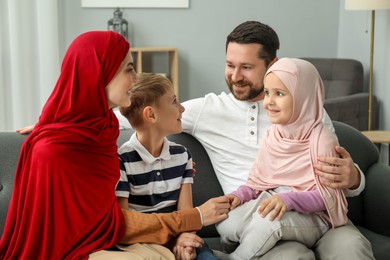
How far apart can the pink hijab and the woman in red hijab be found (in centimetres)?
53

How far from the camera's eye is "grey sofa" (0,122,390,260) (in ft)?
7.47

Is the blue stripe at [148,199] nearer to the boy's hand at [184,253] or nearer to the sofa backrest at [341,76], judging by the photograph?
the boy's hand at [184,253]

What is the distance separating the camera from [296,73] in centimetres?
204

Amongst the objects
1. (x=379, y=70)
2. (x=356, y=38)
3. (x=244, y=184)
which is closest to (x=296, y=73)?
(x=244, y=184)

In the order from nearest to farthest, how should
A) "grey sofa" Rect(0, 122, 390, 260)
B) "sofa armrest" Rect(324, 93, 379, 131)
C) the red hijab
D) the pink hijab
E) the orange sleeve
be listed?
the red hijab → the orange sleeve → the pink hijab → "grey sofa" Rect(0, 122, 390, 260) → "sofa armrest" Rect(324, 93, 379, 131)

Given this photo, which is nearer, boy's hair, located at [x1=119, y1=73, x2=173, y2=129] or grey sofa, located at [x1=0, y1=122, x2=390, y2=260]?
boy's hair, located at [x1=119, y1=73, x2=173, y2=129]

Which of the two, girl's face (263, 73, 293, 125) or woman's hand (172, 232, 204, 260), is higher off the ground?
girl's face (263, 73, 293, 125)

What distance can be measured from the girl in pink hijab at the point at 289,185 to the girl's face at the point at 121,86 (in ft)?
1.54

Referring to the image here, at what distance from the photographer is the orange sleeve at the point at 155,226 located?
6.23 feet

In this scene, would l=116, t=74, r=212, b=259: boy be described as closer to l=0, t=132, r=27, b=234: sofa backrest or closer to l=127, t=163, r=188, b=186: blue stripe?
l=127, t=163, r=188, b=186: blue stripe

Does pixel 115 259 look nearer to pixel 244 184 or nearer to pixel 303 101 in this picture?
pixel 244 184

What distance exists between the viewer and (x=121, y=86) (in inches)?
Result: 73.0

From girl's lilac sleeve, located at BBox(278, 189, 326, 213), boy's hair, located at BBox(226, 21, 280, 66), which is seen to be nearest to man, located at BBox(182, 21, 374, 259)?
boy's hair, located at BBox(226, 21, 280, 66)

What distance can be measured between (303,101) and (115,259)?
2.56 feet
